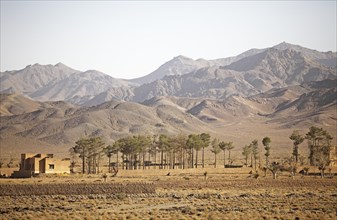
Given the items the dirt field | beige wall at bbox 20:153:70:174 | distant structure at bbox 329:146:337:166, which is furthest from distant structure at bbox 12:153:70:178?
distant structure at bbox 329:146:337:166

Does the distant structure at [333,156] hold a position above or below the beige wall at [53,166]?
above

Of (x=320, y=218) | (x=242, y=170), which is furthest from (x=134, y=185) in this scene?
(x=242, y=170)

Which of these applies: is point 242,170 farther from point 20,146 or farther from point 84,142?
point 20,146

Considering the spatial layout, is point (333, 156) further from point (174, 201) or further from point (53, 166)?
point (174, 201)

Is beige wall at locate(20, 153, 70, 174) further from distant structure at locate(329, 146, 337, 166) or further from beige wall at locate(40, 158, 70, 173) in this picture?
distant structure at locate(329, 146, 337, 166)

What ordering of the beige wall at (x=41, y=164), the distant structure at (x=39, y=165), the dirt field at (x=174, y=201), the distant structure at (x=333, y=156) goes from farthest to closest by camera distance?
the distant structure at (x=333, y=156)
the beige wall at (x=41, y=164)
the distant structure at (x=39, y=165)
the dirt field at (x=174, y=201)

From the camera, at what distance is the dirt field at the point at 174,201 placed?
36438 millimetres

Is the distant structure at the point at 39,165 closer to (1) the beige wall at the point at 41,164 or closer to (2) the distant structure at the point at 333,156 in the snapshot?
(1) the beige wall at the point at 41,164

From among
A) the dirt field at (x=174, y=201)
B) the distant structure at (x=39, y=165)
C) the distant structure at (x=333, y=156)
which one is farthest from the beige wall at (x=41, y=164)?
the distant structure at (x=333, y=156)

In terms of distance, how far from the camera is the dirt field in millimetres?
36438

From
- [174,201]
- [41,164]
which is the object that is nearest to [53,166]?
[41,164]

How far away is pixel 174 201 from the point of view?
46.7m

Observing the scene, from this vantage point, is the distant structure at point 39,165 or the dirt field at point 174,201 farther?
the distant structure at point 39,165

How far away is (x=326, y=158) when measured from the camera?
88.9 meters
